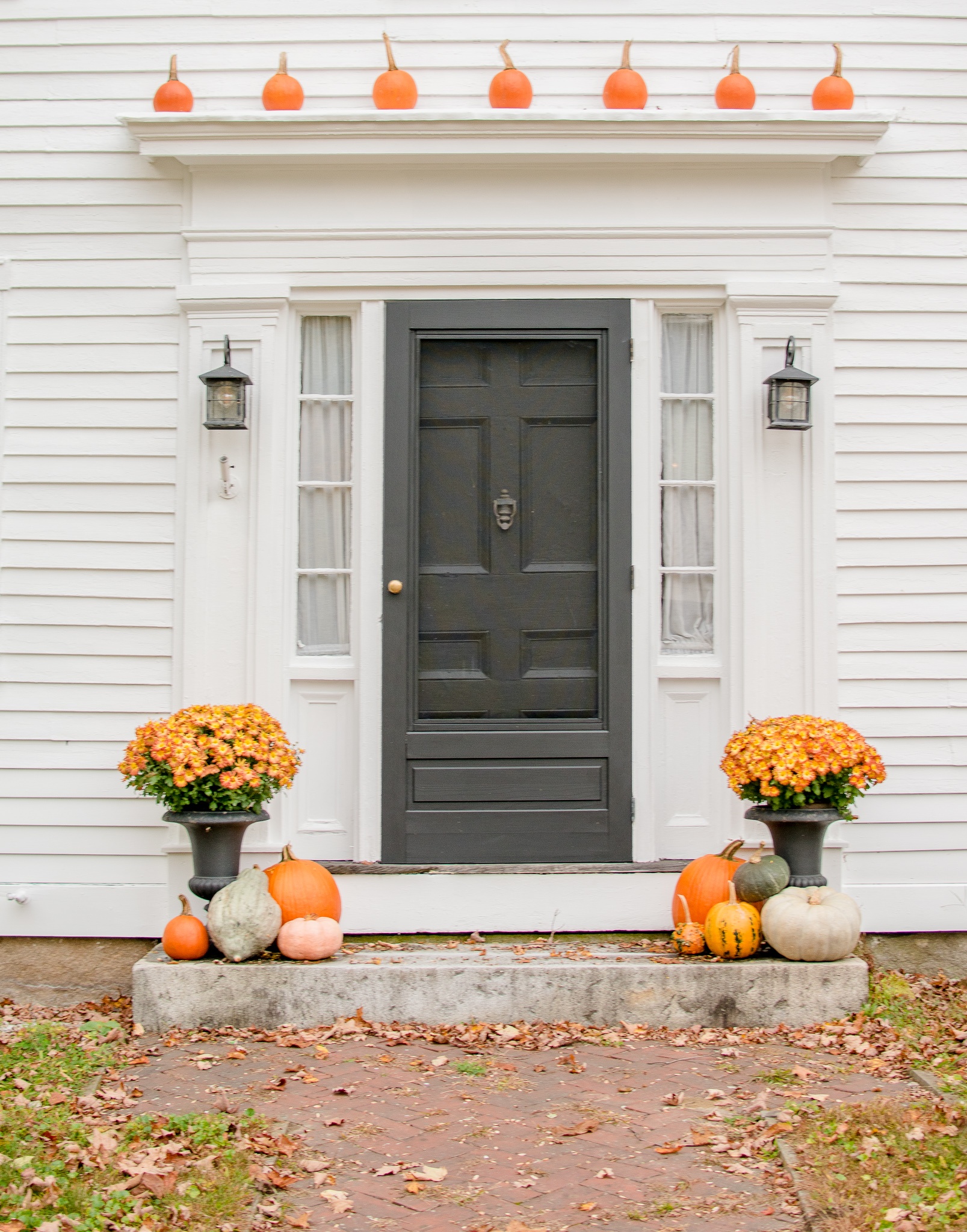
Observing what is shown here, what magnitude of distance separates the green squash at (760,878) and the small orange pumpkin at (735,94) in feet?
10.7

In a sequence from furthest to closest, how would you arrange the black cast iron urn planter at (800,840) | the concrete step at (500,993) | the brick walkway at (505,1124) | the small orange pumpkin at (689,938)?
the black cast iron urn planter at (800,840), the small orange pumpkin at (689,938), the concrete step at (500,993), the brick walkway at (505,1124)

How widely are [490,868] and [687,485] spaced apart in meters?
1.95

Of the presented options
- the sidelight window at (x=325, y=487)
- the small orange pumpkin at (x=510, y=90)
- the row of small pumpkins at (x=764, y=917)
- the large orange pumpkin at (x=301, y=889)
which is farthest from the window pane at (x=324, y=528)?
the row of small pumpkins at (x=764, y=917)

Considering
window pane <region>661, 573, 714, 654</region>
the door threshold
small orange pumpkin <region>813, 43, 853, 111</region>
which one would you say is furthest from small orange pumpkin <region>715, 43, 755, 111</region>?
the door threshold

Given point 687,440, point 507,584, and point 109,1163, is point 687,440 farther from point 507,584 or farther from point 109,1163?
point 109,1163

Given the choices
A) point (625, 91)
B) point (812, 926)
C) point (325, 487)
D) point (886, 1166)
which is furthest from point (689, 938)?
point (625, 91)

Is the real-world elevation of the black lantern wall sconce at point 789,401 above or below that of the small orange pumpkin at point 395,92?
below

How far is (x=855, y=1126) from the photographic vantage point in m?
3.45

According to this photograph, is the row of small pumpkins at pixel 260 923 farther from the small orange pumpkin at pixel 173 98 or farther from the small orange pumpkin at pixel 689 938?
the small orange pumpkin at pixel 173 98

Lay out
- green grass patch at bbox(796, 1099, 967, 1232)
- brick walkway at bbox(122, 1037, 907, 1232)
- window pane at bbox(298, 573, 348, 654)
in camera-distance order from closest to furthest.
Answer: green grass patch at bbox(796, 1099, 967, 1232), brick walkway at bbox(122, 1037, 907, 1232), window pane at bbox(298, 573, 348, 654)

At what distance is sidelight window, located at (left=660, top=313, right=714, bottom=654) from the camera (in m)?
5.34

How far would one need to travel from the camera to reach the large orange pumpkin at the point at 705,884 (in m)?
4.70

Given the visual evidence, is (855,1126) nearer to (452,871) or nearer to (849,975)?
(849,975)

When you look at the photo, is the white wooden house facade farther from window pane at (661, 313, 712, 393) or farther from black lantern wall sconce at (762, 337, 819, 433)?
black lantern wall sconce at (762, 337, 819, 433)
